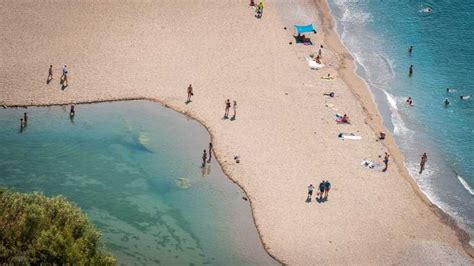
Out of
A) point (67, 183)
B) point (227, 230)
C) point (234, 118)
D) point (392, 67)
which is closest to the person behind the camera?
point (227, 230)

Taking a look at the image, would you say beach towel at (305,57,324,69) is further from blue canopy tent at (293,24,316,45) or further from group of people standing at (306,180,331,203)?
group of people standing at (306,180,331,203)

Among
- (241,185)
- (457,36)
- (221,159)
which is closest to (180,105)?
(221,159)

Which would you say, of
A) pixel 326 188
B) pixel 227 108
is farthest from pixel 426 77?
pixel 326 188

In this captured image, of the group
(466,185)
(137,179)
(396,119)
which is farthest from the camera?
(396,119)

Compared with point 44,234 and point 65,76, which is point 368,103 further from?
point 44,234

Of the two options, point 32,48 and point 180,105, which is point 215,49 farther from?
point 32,48

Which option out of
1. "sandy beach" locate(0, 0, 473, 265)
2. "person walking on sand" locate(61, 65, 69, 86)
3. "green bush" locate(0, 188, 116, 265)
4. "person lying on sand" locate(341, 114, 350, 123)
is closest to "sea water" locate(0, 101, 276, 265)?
"sandy beach" locate(0, 0, 473, 265)
